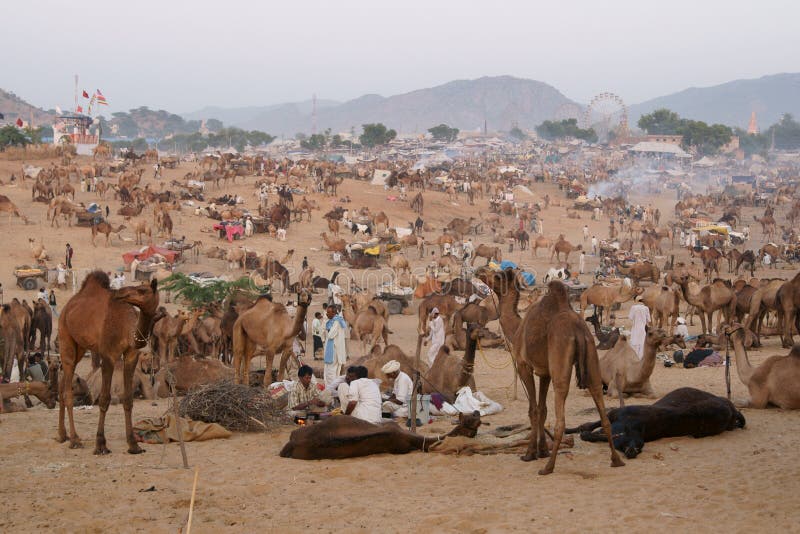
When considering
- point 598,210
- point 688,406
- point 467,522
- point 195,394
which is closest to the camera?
point 467,522

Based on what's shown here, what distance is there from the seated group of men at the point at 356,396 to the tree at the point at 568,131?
134743 millimetres

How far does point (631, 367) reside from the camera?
11.9 m

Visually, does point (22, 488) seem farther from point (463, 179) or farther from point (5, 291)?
point (463, 179)

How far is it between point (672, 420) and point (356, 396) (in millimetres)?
3309

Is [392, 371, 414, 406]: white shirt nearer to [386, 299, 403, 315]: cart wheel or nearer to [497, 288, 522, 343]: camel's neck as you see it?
[497, 288, 522, 343]: camel's neck

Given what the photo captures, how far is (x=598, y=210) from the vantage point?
5403 centimetres

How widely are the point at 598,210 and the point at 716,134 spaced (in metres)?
66.7

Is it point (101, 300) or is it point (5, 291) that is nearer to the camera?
point (101, 300)

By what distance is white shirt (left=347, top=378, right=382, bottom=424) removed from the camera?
961 centimetres

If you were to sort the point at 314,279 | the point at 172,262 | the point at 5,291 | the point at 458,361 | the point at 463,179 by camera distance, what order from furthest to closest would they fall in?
the point at 463,179, the point at 172,262, the point at 314,279, the point at 5,291, the point at 458,361

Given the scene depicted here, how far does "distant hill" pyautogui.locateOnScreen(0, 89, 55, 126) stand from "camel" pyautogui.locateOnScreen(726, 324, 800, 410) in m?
149

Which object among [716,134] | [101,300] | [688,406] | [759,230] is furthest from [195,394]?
[716,134]

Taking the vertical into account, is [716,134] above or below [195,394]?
above

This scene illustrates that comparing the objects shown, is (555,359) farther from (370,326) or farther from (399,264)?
(399,264)
